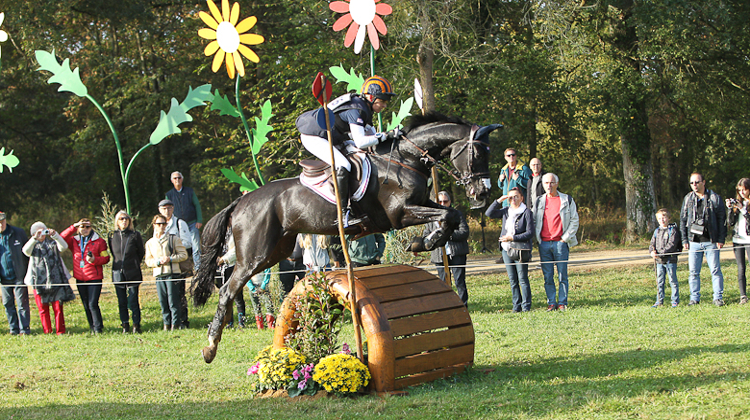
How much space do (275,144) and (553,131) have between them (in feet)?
34.5

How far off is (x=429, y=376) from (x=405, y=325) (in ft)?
1.62

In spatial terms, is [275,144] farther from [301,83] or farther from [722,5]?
[722,5]

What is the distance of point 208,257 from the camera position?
274 inches

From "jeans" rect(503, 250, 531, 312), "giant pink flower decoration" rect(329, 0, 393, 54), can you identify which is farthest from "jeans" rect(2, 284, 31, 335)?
"jeans" rect(503, 250, 531, 312)

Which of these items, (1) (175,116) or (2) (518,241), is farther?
(1) (175,116)

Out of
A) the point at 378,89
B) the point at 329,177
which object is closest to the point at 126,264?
the point at 329,177

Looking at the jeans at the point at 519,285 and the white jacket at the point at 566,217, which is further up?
the white jacket at the point at 566,217

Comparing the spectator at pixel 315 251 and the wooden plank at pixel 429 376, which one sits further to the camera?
the spectator at pixel 315 251

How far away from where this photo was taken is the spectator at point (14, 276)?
9.88 m

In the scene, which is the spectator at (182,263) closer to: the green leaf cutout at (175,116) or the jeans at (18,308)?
the green leaf cutout at (175,116)

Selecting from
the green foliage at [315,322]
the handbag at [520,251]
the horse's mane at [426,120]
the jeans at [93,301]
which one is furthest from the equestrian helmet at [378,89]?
the jeans at [93,301]

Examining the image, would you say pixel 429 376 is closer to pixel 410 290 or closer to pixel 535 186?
pixel 410 290

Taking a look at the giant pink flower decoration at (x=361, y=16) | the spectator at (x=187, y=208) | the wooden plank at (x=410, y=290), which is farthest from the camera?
the spectator at (x=187, y=208)

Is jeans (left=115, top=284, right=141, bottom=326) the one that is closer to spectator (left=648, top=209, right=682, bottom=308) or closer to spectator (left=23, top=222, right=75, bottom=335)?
spectator (left=23, top=222, right=75, bottom=335)
